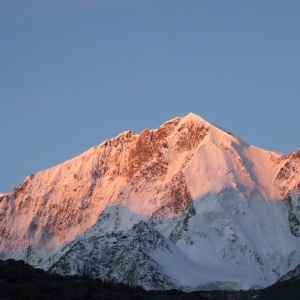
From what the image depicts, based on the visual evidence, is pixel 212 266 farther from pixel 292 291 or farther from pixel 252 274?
pixel 292 291

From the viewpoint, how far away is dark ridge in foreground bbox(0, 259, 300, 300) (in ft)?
130

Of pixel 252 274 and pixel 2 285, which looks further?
pixel 252 274

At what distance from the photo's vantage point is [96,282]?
147ft

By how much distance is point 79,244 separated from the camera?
137250mm

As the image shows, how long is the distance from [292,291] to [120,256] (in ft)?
298

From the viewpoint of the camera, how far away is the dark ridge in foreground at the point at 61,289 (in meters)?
39.7

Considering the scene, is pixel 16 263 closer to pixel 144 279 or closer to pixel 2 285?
pixel 2 285

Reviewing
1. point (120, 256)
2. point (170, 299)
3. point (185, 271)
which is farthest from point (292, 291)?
point (185, 271)

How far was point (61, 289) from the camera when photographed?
4062cm

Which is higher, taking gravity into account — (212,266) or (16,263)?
(212,266)

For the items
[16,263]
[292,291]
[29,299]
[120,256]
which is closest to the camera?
[29,299]

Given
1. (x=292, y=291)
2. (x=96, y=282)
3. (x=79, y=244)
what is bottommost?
(x=292, y=291)

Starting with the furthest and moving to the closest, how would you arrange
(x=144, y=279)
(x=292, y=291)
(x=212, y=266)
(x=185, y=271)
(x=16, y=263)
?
(x=212, y=266) → (x=185, y=271) → (x=144, y=279) → (x=16, y=263) → (x=292, y=291)

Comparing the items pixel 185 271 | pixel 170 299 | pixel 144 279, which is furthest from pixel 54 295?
pixel 185 271
